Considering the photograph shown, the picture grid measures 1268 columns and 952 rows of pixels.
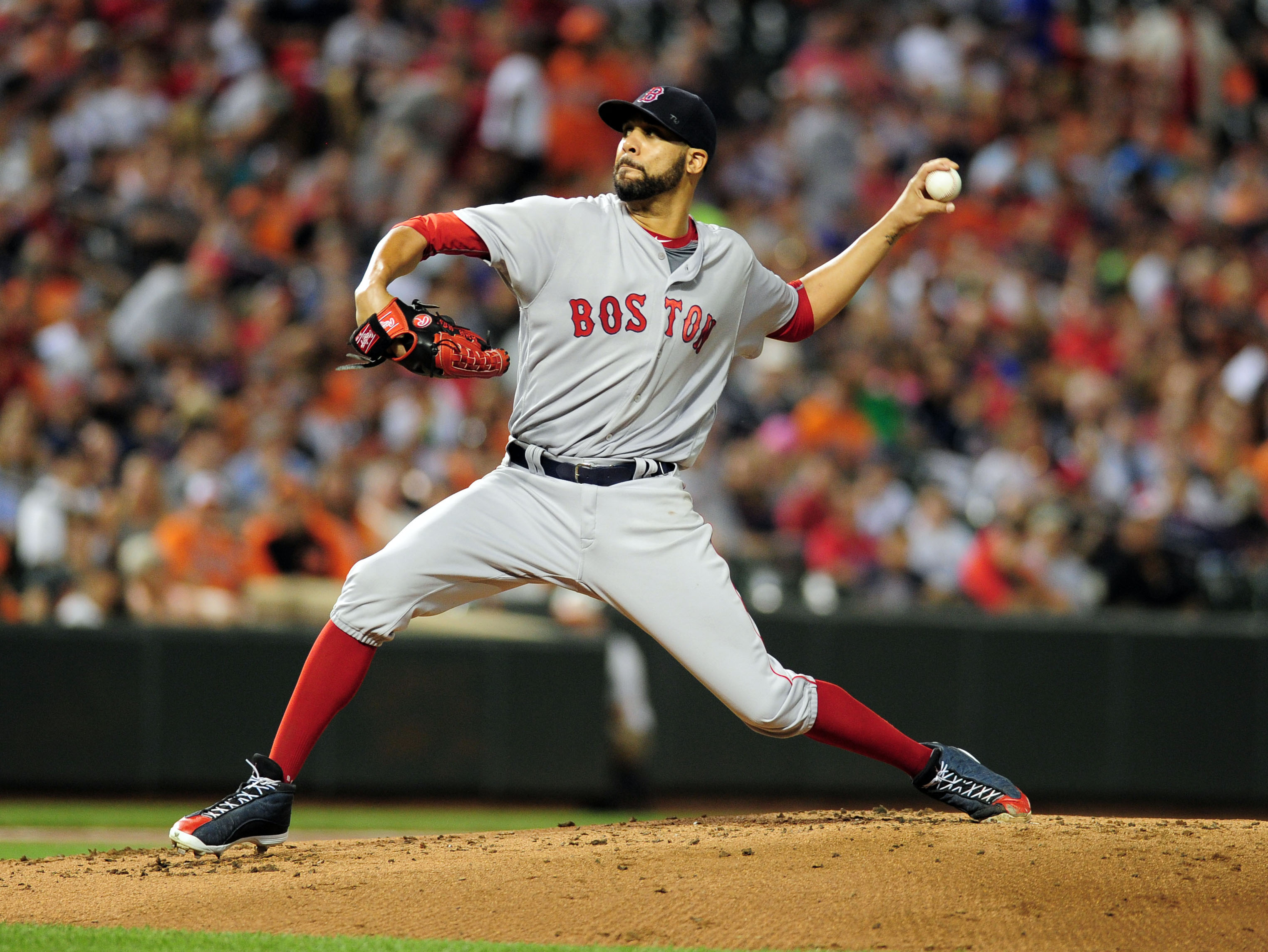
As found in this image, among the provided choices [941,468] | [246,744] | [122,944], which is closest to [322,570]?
[246,744]

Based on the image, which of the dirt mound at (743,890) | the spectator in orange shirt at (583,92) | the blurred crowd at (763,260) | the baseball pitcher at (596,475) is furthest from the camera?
the spectator in orange shirt at (583,92)

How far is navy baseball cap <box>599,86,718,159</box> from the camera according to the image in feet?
13.0

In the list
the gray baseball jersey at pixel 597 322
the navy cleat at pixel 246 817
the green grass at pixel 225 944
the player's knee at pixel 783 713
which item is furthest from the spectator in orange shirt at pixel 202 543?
the player's knee at pixel 783 713

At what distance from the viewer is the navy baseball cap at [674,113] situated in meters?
3.97

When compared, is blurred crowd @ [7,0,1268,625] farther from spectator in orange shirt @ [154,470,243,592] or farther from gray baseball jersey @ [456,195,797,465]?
gray baseball jersey @ [456,195,797,465]

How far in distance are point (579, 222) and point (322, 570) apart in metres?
4.43

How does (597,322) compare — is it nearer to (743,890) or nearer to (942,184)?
(942,184)

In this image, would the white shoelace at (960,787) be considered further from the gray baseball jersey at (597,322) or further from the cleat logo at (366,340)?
the cleat logo at (366,340)

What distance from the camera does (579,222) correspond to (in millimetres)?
3963

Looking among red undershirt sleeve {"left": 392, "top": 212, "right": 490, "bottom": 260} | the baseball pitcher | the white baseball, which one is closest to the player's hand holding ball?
the white baseball

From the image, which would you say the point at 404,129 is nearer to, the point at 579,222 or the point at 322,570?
the point at 322,570

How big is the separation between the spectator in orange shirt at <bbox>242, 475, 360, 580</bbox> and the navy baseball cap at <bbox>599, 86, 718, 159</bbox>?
4340 millimetres

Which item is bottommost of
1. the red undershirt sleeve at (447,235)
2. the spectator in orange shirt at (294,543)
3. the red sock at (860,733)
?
the red sock at (860,733)

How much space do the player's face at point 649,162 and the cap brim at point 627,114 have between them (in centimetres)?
2
